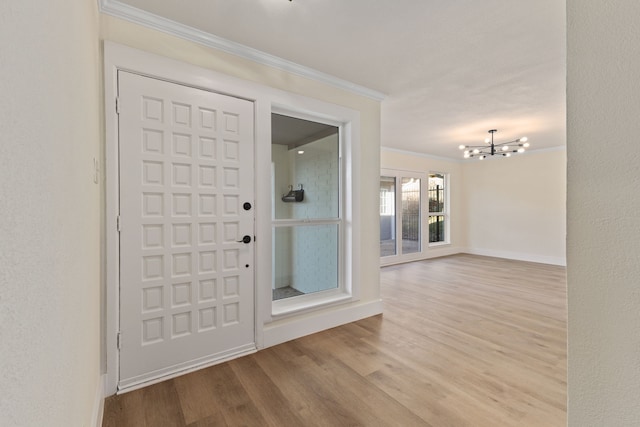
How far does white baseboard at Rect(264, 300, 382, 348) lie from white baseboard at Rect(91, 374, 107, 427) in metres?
1.15

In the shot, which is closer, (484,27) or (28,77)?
(28,77)

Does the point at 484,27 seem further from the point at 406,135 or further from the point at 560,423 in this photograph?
the point at 406,135

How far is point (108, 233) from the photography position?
6.22ft

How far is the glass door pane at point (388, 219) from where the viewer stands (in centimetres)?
648

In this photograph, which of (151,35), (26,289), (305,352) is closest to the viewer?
(26,289)

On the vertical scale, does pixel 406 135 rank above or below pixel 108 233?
above

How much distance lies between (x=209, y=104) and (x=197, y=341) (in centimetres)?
189

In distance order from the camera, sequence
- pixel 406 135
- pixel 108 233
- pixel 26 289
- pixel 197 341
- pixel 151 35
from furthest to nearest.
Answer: pixel 406 135, pixel 197 341, pixel 151 35, pixel 108 233, pixel 26 289

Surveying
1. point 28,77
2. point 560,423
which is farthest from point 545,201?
point 28,77

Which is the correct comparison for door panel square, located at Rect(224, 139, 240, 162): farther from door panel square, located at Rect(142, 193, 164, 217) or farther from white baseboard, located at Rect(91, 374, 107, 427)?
white baseboard, located at Rect(91, 374, 107, 427)

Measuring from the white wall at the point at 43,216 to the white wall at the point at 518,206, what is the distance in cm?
761

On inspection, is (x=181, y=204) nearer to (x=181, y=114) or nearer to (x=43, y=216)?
(x=181, y=114)

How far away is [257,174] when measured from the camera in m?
2.49

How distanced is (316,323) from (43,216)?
2.52 metres
